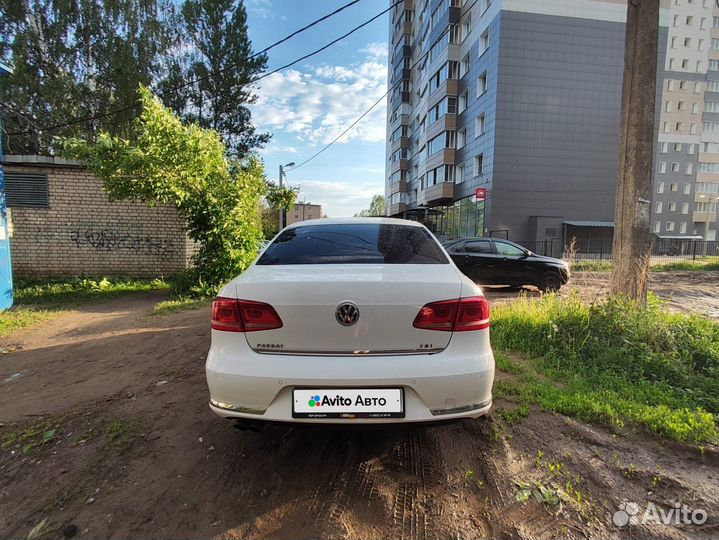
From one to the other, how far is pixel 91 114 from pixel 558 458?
23.2 m

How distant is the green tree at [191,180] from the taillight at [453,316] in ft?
22.0

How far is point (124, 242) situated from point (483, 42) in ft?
76.0

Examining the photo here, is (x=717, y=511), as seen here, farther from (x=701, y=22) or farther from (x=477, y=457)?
(x=701, y=22)

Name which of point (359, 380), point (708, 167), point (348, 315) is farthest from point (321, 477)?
point (708, 167)

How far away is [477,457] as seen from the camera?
2588 mm

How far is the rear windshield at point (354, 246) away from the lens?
2.74m

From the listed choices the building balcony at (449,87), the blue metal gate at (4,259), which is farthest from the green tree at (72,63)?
the building balcony at (449,87)

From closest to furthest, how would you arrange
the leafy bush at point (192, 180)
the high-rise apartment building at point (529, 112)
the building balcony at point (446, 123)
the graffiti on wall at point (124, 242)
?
the leafy bush at point (192, 180) → the graffiti on wall at point (124, 242) → the high-rise apartment building at point (529, 112) → the building balcony at point (446, 123)

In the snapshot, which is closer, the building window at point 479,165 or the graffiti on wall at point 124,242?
the graffiti on wall at point 124,242

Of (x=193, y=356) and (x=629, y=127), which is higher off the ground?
(x=629, y=127)

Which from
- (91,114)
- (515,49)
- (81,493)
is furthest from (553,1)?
(81,493)

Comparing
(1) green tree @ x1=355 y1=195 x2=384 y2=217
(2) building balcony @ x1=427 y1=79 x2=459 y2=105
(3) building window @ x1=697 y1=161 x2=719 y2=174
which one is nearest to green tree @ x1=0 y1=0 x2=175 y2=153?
(2) building balcony @ x1=427 y1=79 x2=459 y2=105

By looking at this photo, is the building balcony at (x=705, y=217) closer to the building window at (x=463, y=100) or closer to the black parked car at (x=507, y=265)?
the building window at (x=463, y=100)

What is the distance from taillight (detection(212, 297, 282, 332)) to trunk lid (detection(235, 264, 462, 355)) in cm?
3
